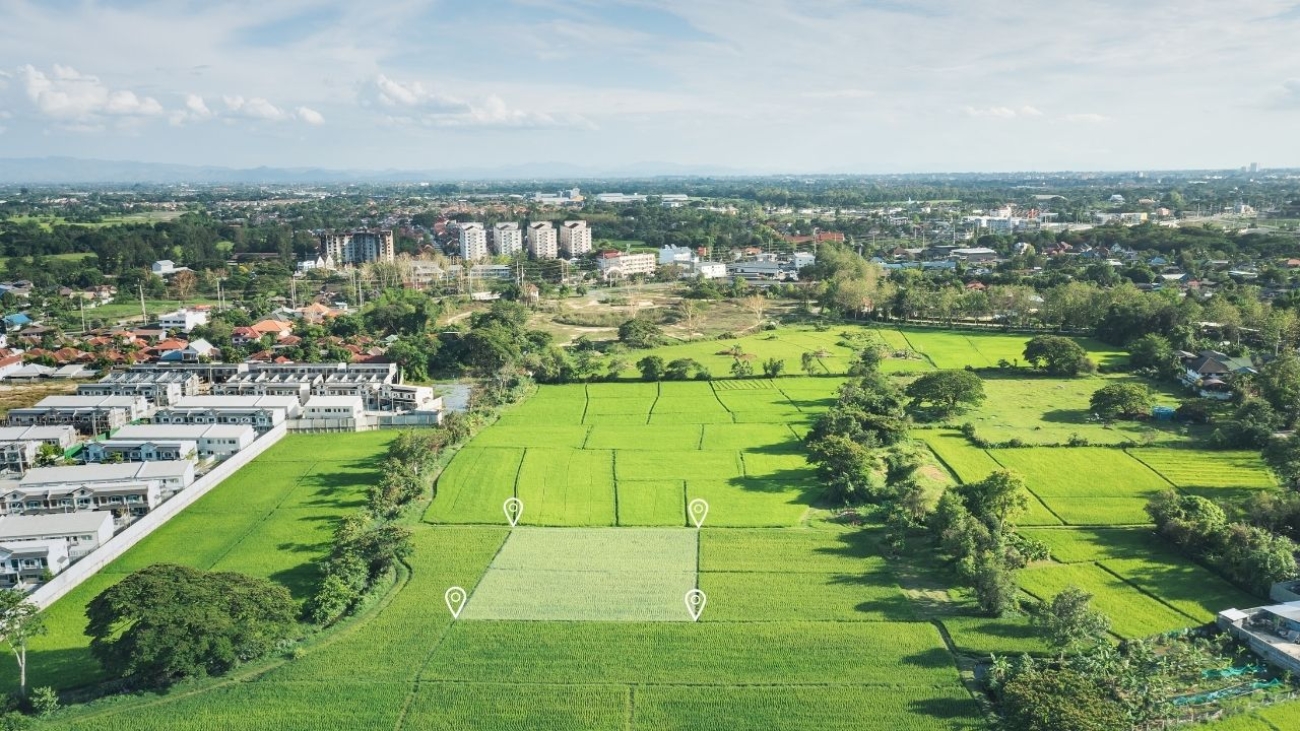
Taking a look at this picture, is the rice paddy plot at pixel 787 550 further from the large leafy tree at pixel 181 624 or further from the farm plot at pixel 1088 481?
the large leafy tree at pixel 181 624

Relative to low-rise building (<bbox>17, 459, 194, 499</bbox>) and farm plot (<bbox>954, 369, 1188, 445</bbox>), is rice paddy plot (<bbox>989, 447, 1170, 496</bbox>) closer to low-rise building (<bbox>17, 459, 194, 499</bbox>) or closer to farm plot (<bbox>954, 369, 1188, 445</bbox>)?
farm plot (<bbox>954, 369, 1188, 445</bbox>)

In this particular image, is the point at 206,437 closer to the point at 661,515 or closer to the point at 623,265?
the point at 661,515

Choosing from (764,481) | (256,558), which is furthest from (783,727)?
(256,558)

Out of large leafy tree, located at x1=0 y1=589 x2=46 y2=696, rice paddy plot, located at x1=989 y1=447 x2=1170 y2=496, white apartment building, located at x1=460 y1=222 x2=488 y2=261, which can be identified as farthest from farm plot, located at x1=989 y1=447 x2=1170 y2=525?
white apartment building, located at x1=460 y1=222 x2=488 y2=261

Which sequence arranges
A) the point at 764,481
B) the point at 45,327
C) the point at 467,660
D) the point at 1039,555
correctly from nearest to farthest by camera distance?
the point at 467,660
the point at 1039,555
the point at 764,481
the point at 45,327

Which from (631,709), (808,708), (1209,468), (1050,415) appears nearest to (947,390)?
(1050,415)

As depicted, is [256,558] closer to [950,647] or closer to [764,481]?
[764,481]
